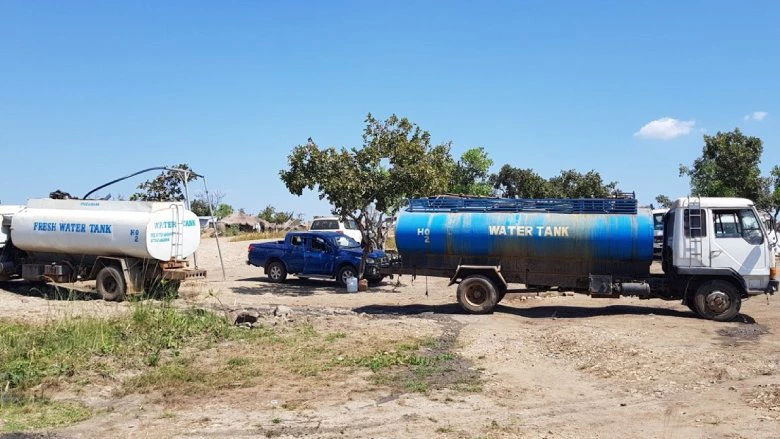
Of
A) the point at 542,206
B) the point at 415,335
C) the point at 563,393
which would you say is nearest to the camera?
the point at 563,393

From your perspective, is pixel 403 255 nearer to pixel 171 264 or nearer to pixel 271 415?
pixel 171 264

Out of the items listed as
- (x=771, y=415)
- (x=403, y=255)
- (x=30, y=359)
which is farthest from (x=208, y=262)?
(x=771, y=415)

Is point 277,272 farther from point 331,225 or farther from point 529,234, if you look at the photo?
point 529,234

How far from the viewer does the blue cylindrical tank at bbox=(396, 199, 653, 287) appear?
14688 millimetres

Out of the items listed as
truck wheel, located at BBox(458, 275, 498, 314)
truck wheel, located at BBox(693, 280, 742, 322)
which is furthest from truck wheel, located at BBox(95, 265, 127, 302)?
truck wheel, located at BBox(693, 280, 742, 322)

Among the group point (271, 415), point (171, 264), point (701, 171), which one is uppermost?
point (701, 171)

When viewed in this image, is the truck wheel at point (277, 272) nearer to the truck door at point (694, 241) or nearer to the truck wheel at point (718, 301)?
the truck door at point (694, 241)

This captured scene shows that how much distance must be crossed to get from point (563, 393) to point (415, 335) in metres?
4.37

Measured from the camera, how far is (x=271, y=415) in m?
7.62

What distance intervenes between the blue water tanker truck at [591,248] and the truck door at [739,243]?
0.8 inches

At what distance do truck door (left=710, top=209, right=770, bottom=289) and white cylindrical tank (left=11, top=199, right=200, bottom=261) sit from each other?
1308 cm

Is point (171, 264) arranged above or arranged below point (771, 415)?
above

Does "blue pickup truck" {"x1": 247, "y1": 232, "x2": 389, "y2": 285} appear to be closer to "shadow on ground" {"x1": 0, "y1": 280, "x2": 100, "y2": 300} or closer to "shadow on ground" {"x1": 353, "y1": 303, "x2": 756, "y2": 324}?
"shadow on ground" {"x1": 353, "y1": 303, "x2": 756, "y2": 324}

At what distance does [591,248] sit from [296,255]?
10591 millimetres
